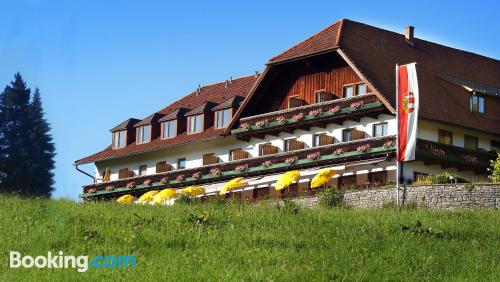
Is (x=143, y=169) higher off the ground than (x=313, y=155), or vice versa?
(x=143, y=169)

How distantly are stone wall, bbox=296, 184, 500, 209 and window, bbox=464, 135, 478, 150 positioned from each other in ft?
33.5

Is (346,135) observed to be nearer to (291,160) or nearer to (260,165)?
(291,160)

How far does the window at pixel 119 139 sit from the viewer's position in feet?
243

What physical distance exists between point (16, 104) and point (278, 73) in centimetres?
2244

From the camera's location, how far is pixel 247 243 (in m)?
25.5

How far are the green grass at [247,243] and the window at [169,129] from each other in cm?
3642

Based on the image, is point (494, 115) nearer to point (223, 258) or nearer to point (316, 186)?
point (316, 186)

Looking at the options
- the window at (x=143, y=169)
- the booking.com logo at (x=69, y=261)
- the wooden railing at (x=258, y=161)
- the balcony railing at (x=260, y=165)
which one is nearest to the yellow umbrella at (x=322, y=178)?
the balcony railing at (x=260, y=165)

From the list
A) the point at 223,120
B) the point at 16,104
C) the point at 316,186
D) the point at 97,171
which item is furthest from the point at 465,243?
the point at 97,171

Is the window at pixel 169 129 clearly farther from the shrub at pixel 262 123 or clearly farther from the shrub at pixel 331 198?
the shrub at pixel 331 198

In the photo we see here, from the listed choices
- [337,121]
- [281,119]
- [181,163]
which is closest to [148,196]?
[181,163]

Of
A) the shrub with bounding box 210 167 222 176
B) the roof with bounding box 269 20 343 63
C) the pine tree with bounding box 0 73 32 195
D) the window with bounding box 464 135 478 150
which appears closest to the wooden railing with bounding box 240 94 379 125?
the roof with bounding box 269 20 343 63

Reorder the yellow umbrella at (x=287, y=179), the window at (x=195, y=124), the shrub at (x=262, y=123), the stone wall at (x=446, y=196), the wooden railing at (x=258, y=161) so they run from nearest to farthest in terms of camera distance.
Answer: the stone wall at (x=446, y=196), the wooden railing at (x=258, y=161), the yellow umbrella at (x=287, y=179), the shrub at (x=262, y=123), the window at (x=195, y=124)

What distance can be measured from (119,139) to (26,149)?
36.3 metres
